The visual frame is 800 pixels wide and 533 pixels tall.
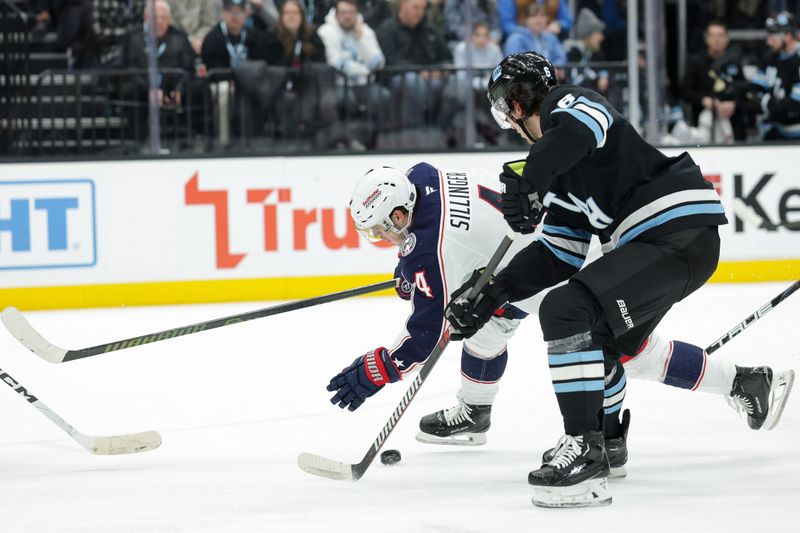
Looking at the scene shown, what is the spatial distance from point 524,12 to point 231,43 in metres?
1.73

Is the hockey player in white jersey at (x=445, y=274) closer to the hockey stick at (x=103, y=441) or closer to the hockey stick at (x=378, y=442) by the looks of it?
the hockey stick at (x=378, y=442)

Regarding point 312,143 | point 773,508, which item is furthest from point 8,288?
point 773,508

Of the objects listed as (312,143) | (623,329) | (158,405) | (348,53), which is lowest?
(158,405)

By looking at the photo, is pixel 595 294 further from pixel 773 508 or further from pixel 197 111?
pixel 197 111

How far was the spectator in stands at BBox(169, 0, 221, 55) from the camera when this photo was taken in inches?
271

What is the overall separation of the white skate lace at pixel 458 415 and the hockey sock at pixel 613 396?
0.51 m

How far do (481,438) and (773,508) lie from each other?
A: 0.97 meters

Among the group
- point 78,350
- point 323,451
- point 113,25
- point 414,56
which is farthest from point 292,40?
point 323,451

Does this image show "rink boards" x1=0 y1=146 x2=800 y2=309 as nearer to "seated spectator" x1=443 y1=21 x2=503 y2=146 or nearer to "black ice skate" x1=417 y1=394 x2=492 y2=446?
"seated spectator" x1=443 y1=21 x2=503 y2=146

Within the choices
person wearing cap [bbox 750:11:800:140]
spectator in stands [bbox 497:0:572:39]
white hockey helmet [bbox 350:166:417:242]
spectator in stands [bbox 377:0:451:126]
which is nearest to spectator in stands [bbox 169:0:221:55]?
spectator in stands [bbox 377:0:451:126]

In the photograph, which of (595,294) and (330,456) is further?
(330,456)

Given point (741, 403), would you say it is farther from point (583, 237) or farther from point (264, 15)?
point (264, 15)

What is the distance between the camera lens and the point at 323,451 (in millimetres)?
3486

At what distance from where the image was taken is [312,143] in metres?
6.94
